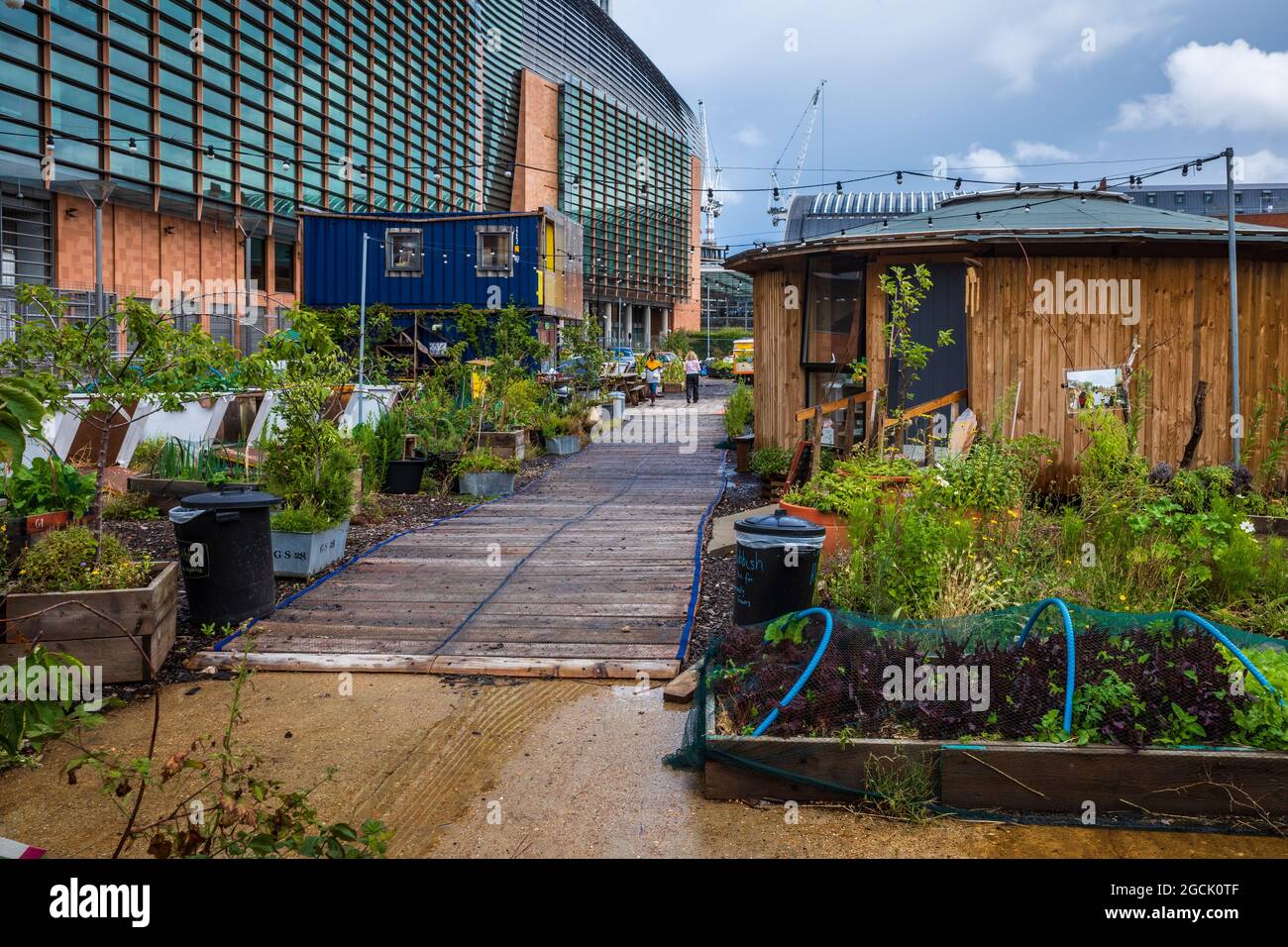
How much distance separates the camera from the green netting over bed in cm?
453

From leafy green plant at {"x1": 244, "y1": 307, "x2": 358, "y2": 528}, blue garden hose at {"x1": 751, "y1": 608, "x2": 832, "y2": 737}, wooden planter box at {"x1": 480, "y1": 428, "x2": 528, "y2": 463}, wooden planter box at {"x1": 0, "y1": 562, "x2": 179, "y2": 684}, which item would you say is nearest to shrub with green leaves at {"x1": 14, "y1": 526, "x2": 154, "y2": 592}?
wooden planter box at {"x1": 0, "y1": 562, "x2": 179, "y2": 684}

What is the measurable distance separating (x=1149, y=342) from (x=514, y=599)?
777cm

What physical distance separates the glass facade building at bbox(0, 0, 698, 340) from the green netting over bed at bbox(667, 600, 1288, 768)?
19.4 meters

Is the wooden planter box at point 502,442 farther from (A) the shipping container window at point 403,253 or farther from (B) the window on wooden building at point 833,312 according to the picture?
(A) the shipping container window at point 403,253

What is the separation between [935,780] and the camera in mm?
4449

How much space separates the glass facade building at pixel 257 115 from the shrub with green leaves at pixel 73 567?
52.4 ft

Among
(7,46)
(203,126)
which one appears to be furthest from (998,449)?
(203,126)

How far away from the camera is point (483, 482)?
13703 mm

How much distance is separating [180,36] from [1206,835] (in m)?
27.8

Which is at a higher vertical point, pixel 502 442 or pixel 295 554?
pixel 502 442

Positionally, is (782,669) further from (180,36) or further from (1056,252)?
(180,36)

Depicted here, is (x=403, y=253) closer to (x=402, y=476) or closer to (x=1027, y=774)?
(x=402, y=476)

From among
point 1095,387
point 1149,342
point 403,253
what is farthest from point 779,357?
point 403,253

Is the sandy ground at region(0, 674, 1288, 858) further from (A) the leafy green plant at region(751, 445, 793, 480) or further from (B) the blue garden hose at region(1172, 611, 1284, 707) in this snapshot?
(A) the leafy green plant at region(751, 445, 793, 480)
